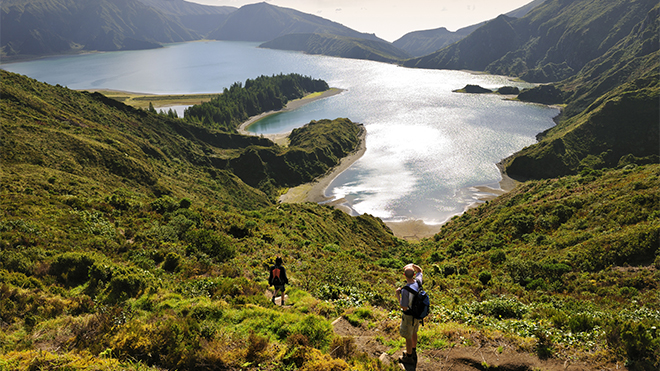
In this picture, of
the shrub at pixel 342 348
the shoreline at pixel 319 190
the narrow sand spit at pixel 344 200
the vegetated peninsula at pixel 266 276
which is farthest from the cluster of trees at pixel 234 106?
the shrub at pixel 342 348

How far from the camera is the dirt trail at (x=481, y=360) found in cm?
863

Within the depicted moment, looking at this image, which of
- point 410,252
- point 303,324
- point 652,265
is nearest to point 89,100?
point 410,252

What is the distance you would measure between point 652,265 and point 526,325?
46.9 ft

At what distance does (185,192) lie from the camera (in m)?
46.5

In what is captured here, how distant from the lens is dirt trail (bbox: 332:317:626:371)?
28.3 feet

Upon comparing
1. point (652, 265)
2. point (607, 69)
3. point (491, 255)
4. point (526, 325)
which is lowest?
point (491, 255)

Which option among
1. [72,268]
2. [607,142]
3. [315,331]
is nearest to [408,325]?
[315,331]

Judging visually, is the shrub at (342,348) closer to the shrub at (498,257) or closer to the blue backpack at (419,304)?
the blue backpack at (419,304)

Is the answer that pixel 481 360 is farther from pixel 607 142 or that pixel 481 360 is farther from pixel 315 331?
pixel 607 142

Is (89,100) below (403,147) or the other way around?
the other way around

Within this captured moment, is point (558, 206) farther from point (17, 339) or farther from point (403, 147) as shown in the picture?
point (403, 147)

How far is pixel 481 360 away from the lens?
29.2 ft

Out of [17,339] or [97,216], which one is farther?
[97,216]

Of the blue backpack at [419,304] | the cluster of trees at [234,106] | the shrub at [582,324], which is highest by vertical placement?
the cluster of trees at [234,106]
